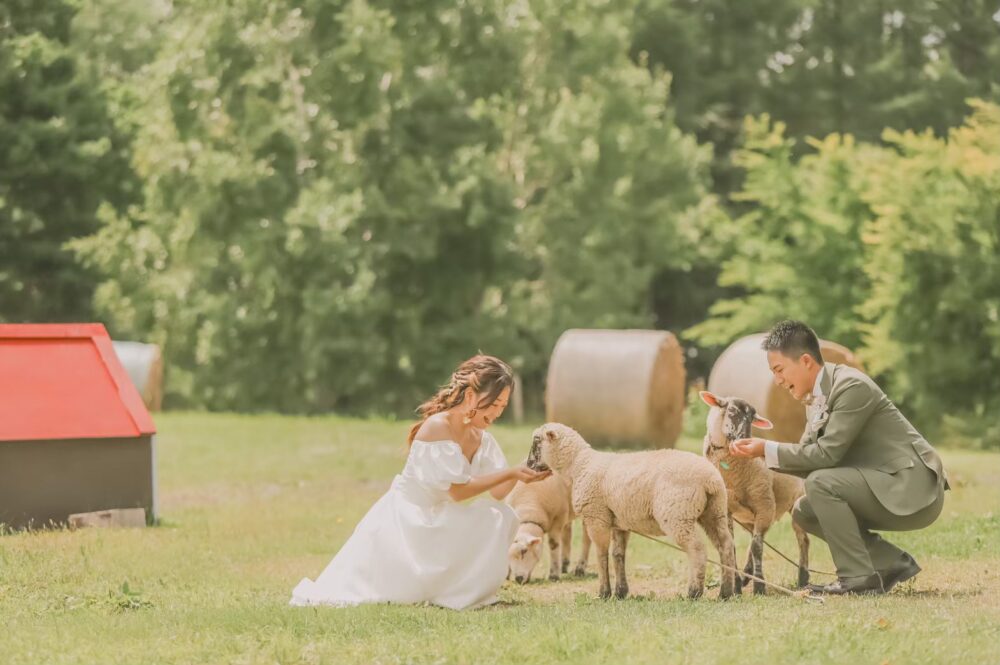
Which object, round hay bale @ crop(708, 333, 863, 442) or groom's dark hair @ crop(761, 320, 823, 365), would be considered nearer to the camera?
groom's dark hair @ crop(761, 320, 823, 365)

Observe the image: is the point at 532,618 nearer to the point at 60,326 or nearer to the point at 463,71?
the point at 60,326

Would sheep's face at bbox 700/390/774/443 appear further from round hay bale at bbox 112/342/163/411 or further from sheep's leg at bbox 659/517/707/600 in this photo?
round hay bale at bbox 112/342/163/411

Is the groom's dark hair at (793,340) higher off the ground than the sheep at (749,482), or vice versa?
the groom's dark hair at (793,340)

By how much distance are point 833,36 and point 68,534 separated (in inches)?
1341

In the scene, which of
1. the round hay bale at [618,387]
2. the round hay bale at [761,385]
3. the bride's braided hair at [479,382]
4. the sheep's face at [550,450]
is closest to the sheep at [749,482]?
the sheep's face at [550,450]

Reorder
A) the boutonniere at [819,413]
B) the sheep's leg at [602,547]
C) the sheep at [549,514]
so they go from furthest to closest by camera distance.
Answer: the sheep at [549,514] → the sheep's leg at [602,547] → the boutonniere at [819,413]

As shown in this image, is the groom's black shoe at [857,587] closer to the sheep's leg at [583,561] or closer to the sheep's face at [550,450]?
the sheep's face at [550,450]

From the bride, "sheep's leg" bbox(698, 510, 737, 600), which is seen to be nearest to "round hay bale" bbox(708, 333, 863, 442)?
"sheep's leg" bbox(698, 510, 737, 600)

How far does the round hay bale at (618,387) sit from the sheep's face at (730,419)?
11.7 metres

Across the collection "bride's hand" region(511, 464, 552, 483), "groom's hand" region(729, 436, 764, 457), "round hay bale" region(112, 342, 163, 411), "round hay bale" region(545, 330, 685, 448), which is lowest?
"round hay bale" region(112, 342, 163, 411)

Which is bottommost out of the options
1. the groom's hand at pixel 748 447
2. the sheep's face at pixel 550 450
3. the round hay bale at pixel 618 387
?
the round hay bale at pixel 618 387

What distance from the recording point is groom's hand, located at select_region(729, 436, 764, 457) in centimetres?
837

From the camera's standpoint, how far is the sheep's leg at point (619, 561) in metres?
8.80

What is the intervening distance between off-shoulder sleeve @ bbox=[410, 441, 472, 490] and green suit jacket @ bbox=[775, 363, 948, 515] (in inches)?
75.7
